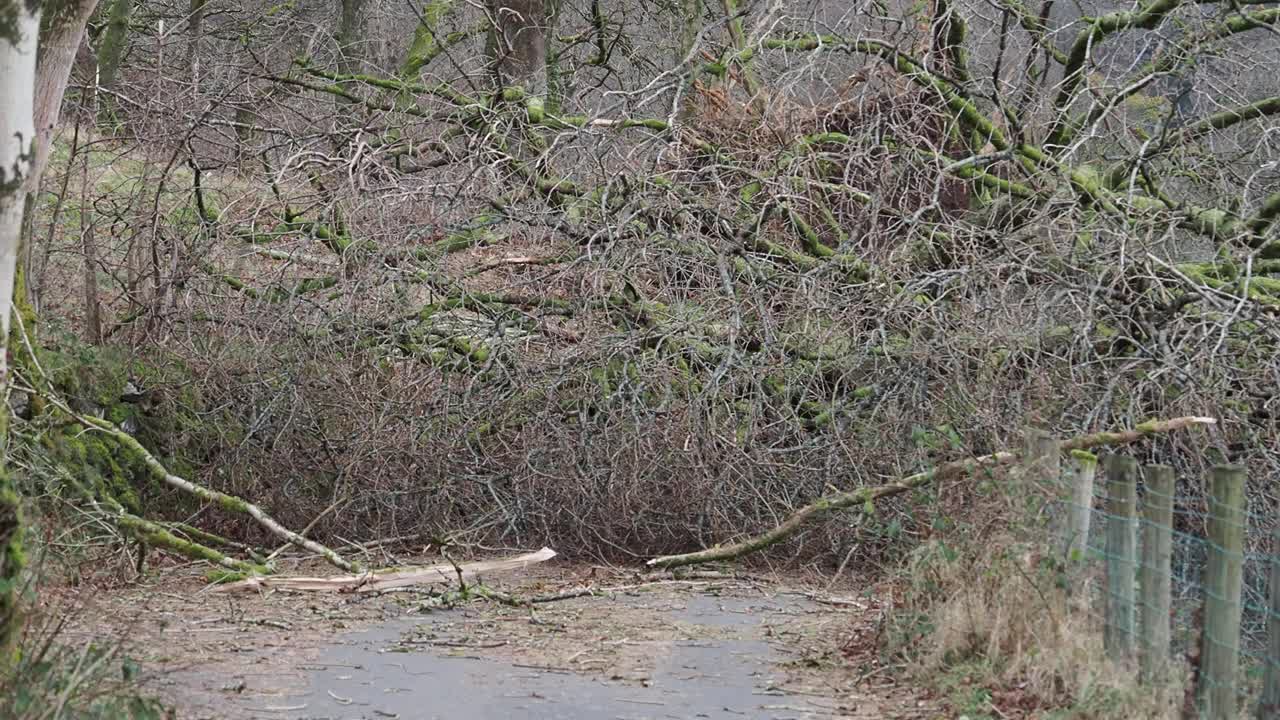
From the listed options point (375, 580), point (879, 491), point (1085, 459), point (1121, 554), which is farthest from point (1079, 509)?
point (375, 580)

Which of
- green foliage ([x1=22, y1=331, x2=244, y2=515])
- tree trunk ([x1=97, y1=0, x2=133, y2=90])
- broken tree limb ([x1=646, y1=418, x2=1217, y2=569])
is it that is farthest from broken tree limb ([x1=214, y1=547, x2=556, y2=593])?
tree trunk ([x1=97, y1=0, x2=133, y2=90])

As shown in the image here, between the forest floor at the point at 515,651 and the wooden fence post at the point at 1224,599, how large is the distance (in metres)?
1.37

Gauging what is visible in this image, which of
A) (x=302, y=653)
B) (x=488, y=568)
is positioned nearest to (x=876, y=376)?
(x=488, y=568)

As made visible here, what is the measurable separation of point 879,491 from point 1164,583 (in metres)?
A: 2.78

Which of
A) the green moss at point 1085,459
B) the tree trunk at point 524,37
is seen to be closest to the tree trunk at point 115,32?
the tree trunk at point 524,37

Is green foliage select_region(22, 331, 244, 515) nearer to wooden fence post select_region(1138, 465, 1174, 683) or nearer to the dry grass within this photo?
the dry grass

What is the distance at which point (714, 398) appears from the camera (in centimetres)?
1008

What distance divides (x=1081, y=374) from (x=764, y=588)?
2493 millimetres

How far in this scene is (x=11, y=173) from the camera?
214 inches

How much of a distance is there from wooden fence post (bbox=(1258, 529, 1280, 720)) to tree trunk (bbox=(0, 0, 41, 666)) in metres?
4.43

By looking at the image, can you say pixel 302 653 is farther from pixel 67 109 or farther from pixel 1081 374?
pixel 67 109

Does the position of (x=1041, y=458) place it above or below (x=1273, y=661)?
above

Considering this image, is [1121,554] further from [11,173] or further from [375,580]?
[375,580]

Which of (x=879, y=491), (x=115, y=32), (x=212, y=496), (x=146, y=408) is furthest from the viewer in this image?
(x=115, y=32)
